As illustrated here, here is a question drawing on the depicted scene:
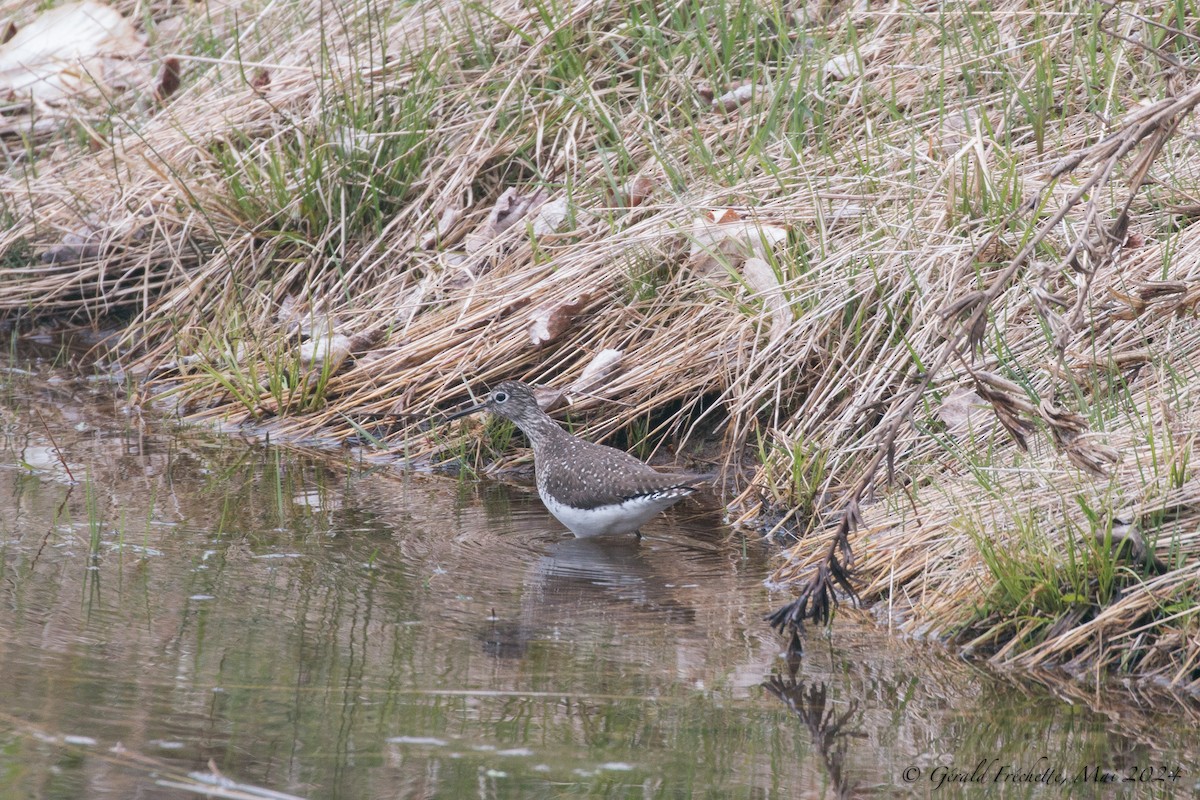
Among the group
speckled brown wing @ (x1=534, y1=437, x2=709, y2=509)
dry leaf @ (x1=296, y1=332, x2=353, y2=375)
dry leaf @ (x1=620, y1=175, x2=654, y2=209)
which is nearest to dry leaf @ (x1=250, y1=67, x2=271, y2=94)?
dry leaf @ (x1=296, y1=332, x2=353, y2=375)

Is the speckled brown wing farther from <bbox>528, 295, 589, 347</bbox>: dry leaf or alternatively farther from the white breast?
<bbox>528, 295, 589, 347</bbox>: dry leaf

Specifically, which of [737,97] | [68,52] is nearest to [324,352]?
[737,97]

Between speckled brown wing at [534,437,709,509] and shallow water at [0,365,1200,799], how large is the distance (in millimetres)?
238

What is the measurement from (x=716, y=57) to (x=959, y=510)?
3702mm

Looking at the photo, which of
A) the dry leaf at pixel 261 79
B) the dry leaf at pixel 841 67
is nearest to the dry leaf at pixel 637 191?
the dry leaf at pixel 841 67

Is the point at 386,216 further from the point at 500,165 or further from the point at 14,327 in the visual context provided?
the point at 14,327

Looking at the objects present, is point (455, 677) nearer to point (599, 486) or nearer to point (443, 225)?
point (599, 486)

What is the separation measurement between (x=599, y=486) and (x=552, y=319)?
1334 mm

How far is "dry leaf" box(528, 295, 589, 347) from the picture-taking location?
22.0ft

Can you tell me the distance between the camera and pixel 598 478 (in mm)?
5699

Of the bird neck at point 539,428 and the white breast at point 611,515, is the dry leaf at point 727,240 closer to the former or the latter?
the bird neck at point 539,428

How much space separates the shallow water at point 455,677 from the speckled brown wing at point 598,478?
9.4 inches

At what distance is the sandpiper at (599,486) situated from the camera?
561 centimetres

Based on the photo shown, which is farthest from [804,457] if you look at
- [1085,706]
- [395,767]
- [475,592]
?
[395,767]
